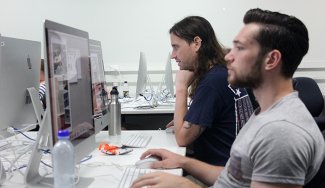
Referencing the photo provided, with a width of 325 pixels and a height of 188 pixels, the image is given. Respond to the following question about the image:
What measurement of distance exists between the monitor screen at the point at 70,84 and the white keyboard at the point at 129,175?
168 millimetres

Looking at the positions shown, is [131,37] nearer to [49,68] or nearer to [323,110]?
[323,110]

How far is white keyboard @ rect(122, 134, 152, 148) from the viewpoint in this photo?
177cm

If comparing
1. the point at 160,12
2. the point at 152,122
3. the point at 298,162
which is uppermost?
the point at 160,12

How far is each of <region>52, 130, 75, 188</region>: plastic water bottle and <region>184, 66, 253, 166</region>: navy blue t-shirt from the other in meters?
0.69

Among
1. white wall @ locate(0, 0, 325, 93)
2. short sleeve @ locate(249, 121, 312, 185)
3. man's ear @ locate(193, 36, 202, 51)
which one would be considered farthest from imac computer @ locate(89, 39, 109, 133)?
white wall @ locate(0, 0, 325, 93)

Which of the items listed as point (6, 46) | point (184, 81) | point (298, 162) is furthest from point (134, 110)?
point (298, 162)

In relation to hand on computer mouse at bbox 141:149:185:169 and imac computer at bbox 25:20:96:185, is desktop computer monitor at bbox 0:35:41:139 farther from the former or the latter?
hand on computer mouse at bbox 141:149:185:169

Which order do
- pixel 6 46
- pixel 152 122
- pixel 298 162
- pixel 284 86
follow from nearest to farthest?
pixel 298 162 < pixel 284 86 < pixel 6 46 < pixel 152 122

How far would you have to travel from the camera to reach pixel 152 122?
3.26 m

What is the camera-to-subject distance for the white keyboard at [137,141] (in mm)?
1771

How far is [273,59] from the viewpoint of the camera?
0.98 m

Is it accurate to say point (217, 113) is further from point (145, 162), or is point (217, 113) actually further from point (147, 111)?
point (147, 111)

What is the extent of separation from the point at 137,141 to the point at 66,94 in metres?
0.77

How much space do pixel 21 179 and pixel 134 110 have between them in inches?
64.2
